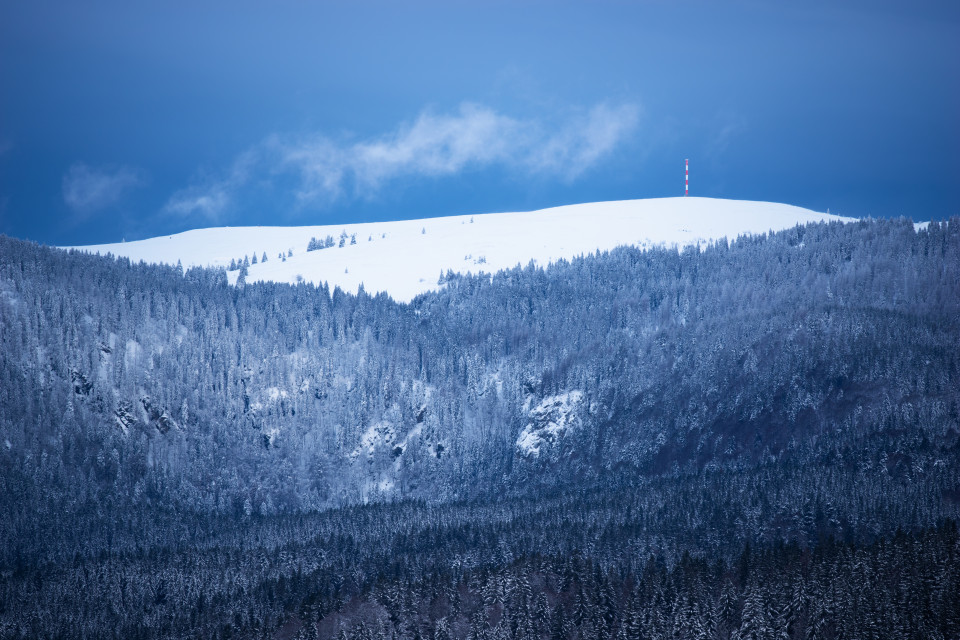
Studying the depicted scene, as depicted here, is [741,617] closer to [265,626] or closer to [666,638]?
[666,638]

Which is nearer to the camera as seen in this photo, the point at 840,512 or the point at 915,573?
the point at 915,573

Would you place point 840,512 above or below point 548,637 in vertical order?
above

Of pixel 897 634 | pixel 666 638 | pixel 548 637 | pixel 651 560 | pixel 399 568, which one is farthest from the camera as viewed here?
pixel 399 568

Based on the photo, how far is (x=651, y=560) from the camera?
176 metres

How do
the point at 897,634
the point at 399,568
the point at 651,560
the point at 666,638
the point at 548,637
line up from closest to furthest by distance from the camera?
1. the point at 897,634
2. the point at 666,638
3. the point at 548,637
4. the point at 651,560
5. the point at 399,568

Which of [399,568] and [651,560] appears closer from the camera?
[651,560]

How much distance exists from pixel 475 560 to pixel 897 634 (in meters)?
71.5

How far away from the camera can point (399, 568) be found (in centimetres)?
19300

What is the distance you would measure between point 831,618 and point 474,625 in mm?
44814

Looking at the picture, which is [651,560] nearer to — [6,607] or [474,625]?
[474,625]

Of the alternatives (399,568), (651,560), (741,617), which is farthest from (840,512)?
(399,568)

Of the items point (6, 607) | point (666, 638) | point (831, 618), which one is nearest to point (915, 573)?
point (831, 618)

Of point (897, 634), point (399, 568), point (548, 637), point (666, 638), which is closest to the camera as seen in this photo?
point (897, 634)

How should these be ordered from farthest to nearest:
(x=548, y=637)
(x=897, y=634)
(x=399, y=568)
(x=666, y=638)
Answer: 1. (x=399, y=568)
2. (x=548, y=637)
3. (x=666, y=638)
4. (x=897, y=634)
